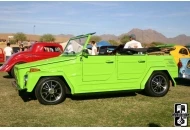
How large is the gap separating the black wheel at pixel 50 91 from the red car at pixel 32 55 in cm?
550

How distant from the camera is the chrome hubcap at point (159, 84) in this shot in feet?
25.0

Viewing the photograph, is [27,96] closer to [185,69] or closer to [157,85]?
[157,85]

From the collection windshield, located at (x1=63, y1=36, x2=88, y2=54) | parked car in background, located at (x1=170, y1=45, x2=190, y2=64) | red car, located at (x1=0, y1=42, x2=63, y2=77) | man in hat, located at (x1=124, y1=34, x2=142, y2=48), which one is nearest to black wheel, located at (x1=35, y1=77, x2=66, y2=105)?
windshield, located at (x1=63, y1=36, x2=88, y2=54)

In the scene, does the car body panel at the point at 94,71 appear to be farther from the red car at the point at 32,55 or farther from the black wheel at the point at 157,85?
the red car at the point at 32,55

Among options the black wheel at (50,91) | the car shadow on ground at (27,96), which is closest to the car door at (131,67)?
the black wheel at (50,91)

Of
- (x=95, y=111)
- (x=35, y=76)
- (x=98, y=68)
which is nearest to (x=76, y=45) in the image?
(x=98, y=68)

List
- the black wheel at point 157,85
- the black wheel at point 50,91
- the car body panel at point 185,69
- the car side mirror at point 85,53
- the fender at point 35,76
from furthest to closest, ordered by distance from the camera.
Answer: the car body panel at point 185,69 → the black wheel at point 157,85 → the car side mirror at point 85,53 → the black wheel at point 50,91 → the fender at point 35,76

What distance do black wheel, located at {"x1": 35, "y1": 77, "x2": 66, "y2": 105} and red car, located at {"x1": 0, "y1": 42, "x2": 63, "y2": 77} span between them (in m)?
5.50

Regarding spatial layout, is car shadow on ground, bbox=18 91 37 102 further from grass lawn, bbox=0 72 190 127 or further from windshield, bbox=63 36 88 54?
windshield, bbox=63 36 88 54

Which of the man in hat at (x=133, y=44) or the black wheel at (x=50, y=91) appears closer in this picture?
the black wheel at (x=50, y=91)

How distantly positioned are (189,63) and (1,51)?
11.7 meters

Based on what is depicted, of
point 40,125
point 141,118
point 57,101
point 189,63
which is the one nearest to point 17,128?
point 40,125

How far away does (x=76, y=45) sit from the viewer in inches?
290

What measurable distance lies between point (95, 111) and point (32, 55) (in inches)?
263
